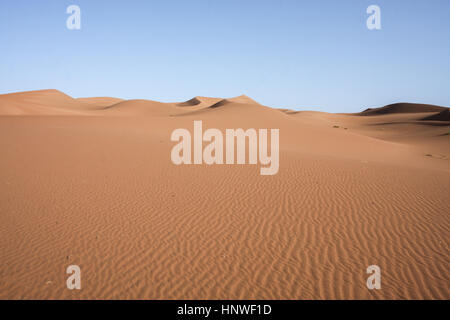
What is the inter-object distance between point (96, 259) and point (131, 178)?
5177 mm

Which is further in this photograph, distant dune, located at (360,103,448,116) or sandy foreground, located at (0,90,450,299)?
distant dune, located at (360,103,448,116)

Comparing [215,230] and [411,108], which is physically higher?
[411,108]

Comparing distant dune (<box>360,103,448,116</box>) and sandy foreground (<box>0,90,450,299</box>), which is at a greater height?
distant dune (<box>360,103,448,116</box>)

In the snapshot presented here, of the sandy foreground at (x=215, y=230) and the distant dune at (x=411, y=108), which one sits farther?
the distant dune at (x=411, y=108)

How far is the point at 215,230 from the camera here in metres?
6.12

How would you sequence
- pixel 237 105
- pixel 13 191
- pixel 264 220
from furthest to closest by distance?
1. pixel 237 105
2. pixel 13 191
3. pixel 264 220

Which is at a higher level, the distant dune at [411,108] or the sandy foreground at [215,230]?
the distant dune at [411,108]

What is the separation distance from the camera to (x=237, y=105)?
129 feet

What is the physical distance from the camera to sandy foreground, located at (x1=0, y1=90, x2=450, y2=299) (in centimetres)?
432

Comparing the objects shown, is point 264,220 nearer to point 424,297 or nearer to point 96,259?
point 424,297

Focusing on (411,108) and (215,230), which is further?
(411,108)

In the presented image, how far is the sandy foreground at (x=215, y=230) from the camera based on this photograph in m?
4.32

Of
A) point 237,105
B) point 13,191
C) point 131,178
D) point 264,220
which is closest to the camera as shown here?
point 264,220
